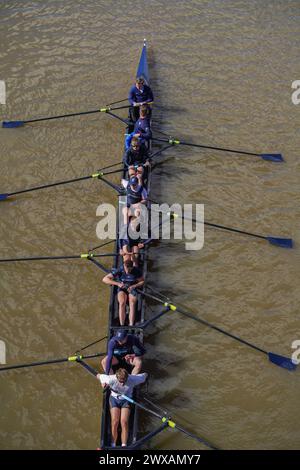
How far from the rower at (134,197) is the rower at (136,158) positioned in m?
0.44

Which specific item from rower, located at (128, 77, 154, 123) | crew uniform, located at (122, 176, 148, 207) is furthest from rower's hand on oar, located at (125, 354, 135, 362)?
rower, located at (128, 77, 154, 123)

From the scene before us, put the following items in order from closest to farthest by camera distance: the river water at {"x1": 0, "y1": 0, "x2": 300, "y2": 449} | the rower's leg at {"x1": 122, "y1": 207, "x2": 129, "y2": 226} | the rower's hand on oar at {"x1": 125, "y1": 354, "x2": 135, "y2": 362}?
the rower's hand on oar at {"x1": 125, "y1": 354, "x2": 135, "y2": 362} < the river water at {"x1": 0, "y1": 0, "x2": 300, "y2": 449} < the rower's leg at {"x1": 122, "y1": 207, "x2": 129, "y2": 226}

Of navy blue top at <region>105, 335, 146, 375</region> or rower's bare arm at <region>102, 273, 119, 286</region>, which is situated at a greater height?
rower's bare arm at <region>102, 273, 119, 286</region>

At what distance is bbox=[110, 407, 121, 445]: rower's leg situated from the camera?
21.2ft

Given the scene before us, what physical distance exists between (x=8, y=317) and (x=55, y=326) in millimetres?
762

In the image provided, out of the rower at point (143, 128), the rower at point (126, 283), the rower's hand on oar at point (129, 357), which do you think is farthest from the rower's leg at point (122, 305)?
the rower at point (143, 128)

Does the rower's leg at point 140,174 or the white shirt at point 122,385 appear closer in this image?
the white shirt at point 122,385

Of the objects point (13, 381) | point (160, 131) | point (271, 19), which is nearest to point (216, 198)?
point (160, 131)

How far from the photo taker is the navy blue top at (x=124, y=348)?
6.97 meters

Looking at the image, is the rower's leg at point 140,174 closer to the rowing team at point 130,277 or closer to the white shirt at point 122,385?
the rowing team at point 130,277

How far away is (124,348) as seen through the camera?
23.4 feet

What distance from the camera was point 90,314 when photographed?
8.23 meters

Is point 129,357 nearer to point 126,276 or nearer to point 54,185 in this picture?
point 126,276

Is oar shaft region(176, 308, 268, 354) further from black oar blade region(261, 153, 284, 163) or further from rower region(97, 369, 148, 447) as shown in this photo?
black oar blade region(261, 153, 284, 163)
